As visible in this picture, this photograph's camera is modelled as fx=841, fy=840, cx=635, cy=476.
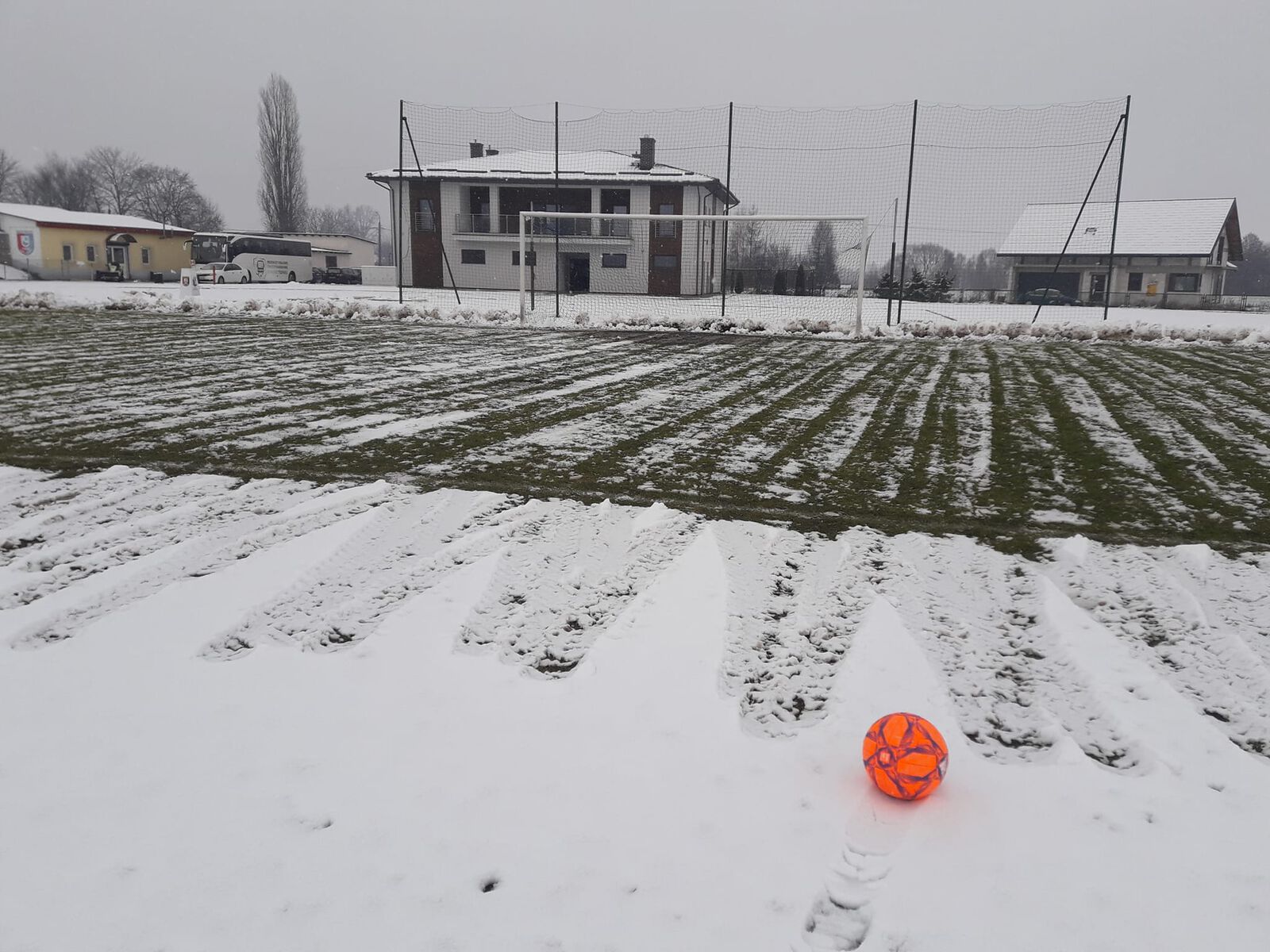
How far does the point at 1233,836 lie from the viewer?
69.0 inches

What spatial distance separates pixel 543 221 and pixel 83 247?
2243 centimetres

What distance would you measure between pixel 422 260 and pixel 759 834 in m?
34.4

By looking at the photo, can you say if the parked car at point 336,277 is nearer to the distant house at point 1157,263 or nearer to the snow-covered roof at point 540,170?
the snow-covered roof at point 540,170

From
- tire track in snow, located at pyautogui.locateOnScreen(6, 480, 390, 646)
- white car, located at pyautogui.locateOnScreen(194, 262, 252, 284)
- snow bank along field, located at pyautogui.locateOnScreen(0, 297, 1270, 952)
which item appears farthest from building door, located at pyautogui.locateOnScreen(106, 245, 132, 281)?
tire track in snow, located at pyautogui.locateOnScreen(6, 480, 390, 646)

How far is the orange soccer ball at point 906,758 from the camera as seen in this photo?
1864 mm

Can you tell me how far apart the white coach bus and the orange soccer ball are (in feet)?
120

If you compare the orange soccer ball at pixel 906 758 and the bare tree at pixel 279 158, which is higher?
the bare tree at pixel 279 158

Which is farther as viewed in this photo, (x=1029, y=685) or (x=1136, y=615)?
(x=1136, y=615)

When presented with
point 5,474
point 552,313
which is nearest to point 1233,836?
point 5,474

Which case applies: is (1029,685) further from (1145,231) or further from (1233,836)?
(1145,231)

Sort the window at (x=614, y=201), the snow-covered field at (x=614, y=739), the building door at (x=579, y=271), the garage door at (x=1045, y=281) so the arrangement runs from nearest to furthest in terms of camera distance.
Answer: the snow-covered field at (x=614, y=739) < the building door at (x=579, y=271) < the window at (x=614, y=201) < the garage door at (x=1045, y=281)

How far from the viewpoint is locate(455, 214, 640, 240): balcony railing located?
3066 centimetres

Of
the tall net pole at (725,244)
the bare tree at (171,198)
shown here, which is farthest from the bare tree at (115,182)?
the tall net pole at (725,244)

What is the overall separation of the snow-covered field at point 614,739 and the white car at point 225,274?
35153mm
